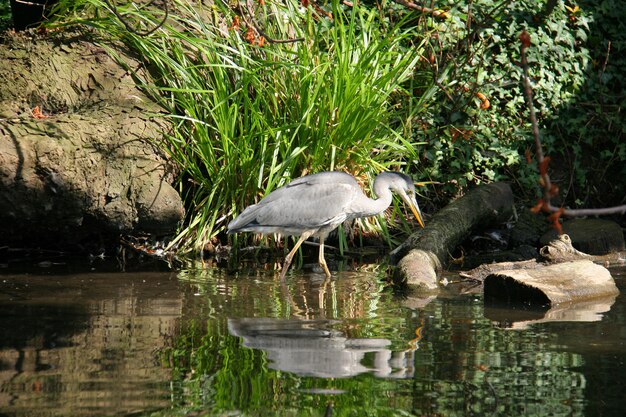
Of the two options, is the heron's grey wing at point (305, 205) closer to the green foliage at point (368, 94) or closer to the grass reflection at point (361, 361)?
the green foliage at point (368, 94)

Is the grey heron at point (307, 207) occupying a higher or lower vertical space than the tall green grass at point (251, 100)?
lower

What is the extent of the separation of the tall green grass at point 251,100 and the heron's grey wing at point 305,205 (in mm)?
631

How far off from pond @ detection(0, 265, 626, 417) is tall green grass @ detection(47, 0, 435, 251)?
1.62m

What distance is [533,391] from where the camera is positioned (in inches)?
142

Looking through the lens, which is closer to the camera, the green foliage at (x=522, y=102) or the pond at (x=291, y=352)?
the pond at (x=291, y=352)

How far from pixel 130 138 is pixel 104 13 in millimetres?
A: 1462

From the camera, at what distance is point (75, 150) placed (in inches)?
277

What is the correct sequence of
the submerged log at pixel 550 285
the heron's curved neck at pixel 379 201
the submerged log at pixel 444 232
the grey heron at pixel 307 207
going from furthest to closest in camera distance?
the heron's curved neck at pixel 379 201, the grey heron at pixel 307 207, the submerged log at pixel 444 232, the submerged log at pixel 550 285

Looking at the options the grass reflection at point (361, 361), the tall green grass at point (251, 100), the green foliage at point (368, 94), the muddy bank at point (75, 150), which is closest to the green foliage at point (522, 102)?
the green foliage at point (368, 94)

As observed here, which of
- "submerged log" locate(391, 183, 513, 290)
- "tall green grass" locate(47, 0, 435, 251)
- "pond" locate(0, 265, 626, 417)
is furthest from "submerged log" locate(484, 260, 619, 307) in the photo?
"tall green grass" locate(47, 0, 435, 251)

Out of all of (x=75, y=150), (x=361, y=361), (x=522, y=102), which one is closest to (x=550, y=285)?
(x=361, y=361)

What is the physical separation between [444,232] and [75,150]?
3.20 meters

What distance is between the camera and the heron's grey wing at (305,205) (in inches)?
269

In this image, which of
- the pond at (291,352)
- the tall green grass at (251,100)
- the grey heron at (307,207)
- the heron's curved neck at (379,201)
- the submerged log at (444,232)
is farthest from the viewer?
the tall green grass at (251,100)
